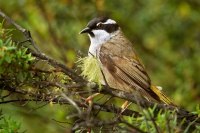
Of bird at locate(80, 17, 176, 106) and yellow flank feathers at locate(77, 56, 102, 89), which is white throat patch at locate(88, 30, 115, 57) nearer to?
bird at locate(80, 17, 176, 106)

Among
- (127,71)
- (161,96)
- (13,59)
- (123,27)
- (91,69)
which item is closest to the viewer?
(13,59)

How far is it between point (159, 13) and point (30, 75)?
4.65 m

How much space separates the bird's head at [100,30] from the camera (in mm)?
6395

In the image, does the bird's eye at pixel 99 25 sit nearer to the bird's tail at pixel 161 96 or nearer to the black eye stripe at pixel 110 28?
the black eye stripe at pixel 110 28

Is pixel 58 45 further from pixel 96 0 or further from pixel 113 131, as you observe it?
pixel 113 131

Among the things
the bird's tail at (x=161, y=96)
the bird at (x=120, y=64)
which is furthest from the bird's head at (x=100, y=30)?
the bird's tail at (x=161, y=96)

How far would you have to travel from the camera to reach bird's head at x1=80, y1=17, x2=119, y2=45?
6395 mm

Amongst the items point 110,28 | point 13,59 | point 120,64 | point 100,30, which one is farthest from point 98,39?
point 13,59

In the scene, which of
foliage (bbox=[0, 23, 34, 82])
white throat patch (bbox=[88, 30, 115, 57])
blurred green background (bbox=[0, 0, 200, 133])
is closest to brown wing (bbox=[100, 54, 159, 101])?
white throat patch (bbox=[88, 30, 115, 57])

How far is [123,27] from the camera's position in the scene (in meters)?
8.26

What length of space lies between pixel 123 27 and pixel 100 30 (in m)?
1.75

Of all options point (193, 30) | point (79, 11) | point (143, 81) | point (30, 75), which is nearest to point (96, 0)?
point (79, 11)

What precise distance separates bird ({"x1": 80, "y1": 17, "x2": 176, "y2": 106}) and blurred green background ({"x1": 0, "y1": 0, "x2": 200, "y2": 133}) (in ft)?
3.25

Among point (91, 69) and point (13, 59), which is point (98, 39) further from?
point (13, 59)
